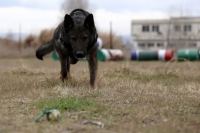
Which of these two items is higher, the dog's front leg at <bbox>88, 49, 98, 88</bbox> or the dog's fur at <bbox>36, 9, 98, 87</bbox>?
the dog's fur at <bbox>36, 9, 98, 87</bbox>

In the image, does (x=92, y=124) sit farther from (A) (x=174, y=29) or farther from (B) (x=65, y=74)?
(A) (x=174, y=29)

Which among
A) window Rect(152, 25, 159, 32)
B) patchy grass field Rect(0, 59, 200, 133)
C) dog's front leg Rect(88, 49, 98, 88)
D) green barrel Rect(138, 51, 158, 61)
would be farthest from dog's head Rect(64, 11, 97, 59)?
window Rect(152, 25, 159, 32)

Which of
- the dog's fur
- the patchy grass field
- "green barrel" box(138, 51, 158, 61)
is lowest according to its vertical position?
"green barrel" box(138, 51, 158, 61)

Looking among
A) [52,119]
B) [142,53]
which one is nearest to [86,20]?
[52,119]

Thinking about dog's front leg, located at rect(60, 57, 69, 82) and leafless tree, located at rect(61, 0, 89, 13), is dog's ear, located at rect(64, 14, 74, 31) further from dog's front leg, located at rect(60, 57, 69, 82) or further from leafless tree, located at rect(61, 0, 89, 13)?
leafless tree, located at rect(61, 0, 89, 13)

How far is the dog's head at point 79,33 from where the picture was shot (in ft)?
36.2

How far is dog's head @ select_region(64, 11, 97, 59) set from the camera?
11.0 m

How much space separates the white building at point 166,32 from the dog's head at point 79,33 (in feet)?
238

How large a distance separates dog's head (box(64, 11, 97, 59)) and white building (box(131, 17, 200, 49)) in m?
72.6

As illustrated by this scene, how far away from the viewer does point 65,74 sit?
12.6m

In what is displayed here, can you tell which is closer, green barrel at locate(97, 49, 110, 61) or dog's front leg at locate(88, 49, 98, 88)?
dog's front leg at locate(88, 49, 98, 88)

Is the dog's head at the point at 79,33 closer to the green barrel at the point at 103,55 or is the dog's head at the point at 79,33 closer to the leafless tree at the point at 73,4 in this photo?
the green barrel at the point at 103,55

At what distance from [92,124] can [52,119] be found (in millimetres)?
557

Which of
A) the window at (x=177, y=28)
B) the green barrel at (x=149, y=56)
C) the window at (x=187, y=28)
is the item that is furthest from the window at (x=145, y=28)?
the green barrel at (x=149, y=56)
